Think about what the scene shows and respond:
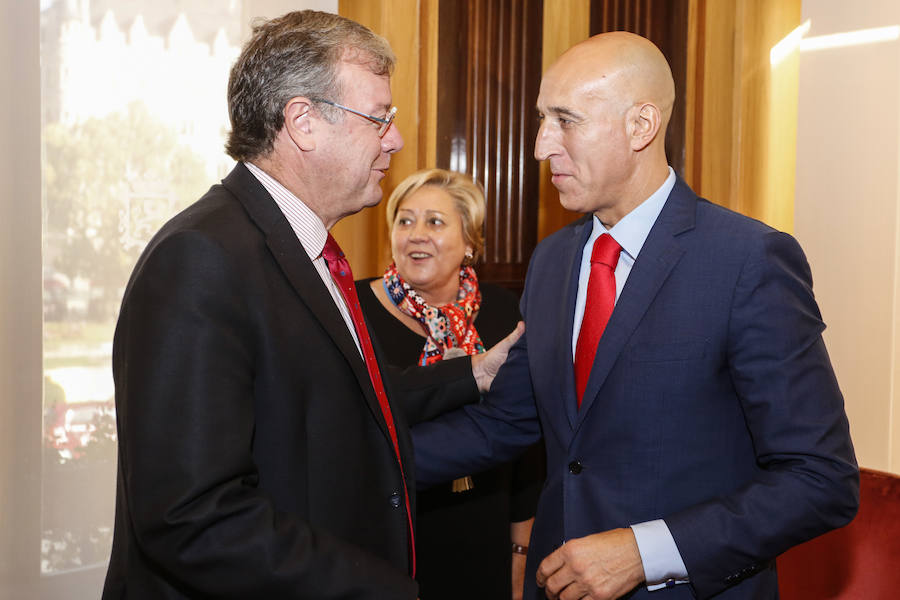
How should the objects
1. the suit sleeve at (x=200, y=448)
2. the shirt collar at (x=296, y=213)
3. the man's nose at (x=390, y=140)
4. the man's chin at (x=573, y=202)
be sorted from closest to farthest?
the suit sleeve at (x=200, y=448)
the shirt collar at (x=296, y=213)
the man's nose at (x=390, y=140)
the man's chin at (x=573, y=202)

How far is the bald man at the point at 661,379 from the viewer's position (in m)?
1.42

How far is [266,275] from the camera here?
1.30 metres

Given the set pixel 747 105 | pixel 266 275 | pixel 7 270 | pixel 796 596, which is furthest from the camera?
pixel 747 105

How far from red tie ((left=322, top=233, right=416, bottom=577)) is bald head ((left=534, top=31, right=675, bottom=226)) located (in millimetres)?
501

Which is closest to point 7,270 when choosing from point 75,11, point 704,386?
point 75,11

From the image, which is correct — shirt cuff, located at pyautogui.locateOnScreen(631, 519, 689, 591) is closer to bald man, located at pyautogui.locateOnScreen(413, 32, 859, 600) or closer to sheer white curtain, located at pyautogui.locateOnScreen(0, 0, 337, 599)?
bald man, located at pyautogui.locateOnScreen(413, 32, 859, 600)

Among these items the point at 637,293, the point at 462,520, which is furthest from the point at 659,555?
the point at 462,520

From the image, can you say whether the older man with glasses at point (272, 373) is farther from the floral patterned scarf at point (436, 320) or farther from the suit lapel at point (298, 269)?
the floral patterned scarf at point (436, 320)

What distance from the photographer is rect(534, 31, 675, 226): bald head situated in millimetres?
1708

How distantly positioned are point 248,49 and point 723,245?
3.21ft

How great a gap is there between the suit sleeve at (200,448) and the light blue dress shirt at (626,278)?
1.83ft

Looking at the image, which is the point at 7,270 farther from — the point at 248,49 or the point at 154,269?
the point at 154,269

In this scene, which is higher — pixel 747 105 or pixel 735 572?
pixel 747 105

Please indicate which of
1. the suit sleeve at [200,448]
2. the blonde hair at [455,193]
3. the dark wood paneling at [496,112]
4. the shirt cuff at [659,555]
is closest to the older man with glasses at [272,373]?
the suit sleeve at [200,448]
